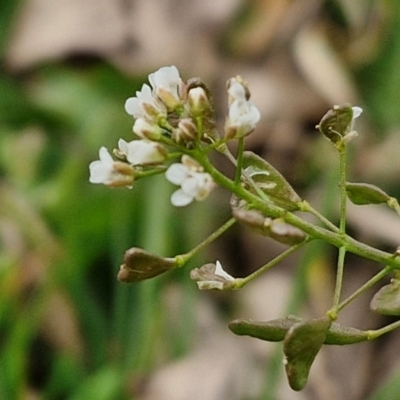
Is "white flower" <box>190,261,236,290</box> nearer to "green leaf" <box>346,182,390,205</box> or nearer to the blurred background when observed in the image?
"green leaf" <box>346,182,390,205</box>

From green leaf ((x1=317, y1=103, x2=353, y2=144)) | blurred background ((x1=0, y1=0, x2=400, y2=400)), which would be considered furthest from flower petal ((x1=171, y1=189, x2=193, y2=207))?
blurred background ((x1=0, y1=0, x2=400, y2=400))

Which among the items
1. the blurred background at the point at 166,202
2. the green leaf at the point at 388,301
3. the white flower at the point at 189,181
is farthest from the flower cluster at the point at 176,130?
the blurred background at the point at 166,202

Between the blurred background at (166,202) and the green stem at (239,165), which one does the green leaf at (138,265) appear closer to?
the green stem at (239,165)

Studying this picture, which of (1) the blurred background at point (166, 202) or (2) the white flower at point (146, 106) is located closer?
(2) the white flower at point (146, 106)

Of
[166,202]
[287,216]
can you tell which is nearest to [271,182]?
[287,216]

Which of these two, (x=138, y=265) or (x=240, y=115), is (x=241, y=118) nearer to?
(x=240, y=115)
